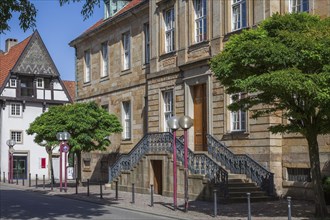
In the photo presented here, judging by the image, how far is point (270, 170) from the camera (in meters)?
20.7

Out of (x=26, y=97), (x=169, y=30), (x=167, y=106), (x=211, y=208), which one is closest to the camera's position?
(x=211, y=208)

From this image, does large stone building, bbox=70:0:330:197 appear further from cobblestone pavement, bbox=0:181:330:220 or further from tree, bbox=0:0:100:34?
tree, bbox=0:0:100:34

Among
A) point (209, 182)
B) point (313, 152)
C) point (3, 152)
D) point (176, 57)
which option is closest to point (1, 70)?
point (3, 152)

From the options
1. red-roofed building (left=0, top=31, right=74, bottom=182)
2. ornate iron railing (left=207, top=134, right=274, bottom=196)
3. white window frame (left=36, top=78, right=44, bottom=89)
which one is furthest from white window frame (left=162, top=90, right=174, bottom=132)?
white window frame (left=36, top=78, right=44, bottom=89)

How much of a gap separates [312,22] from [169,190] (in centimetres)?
1099

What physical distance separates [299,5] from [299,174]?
6007mm

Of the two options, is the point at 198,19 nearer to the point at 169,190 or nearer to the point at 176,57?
the point at 176,57

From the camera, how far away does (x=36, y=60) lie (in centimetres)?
4894

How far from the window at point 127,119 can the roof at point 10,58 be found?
1836 centimetres

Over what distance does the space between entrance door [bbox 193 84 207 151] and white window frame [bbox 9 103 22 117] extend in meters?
26.3

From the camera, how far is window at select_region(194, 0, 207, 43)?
24.6 metres

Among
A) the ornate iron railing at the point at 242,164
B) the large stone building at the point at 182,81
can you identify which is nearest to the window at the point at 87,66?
the large stone building at the point at 182,81

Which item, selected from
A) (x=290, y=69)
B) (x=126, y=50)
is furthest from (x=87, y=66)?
(x=290, y=69)

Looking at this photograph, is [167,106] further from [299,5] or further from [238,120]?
[299,5]
